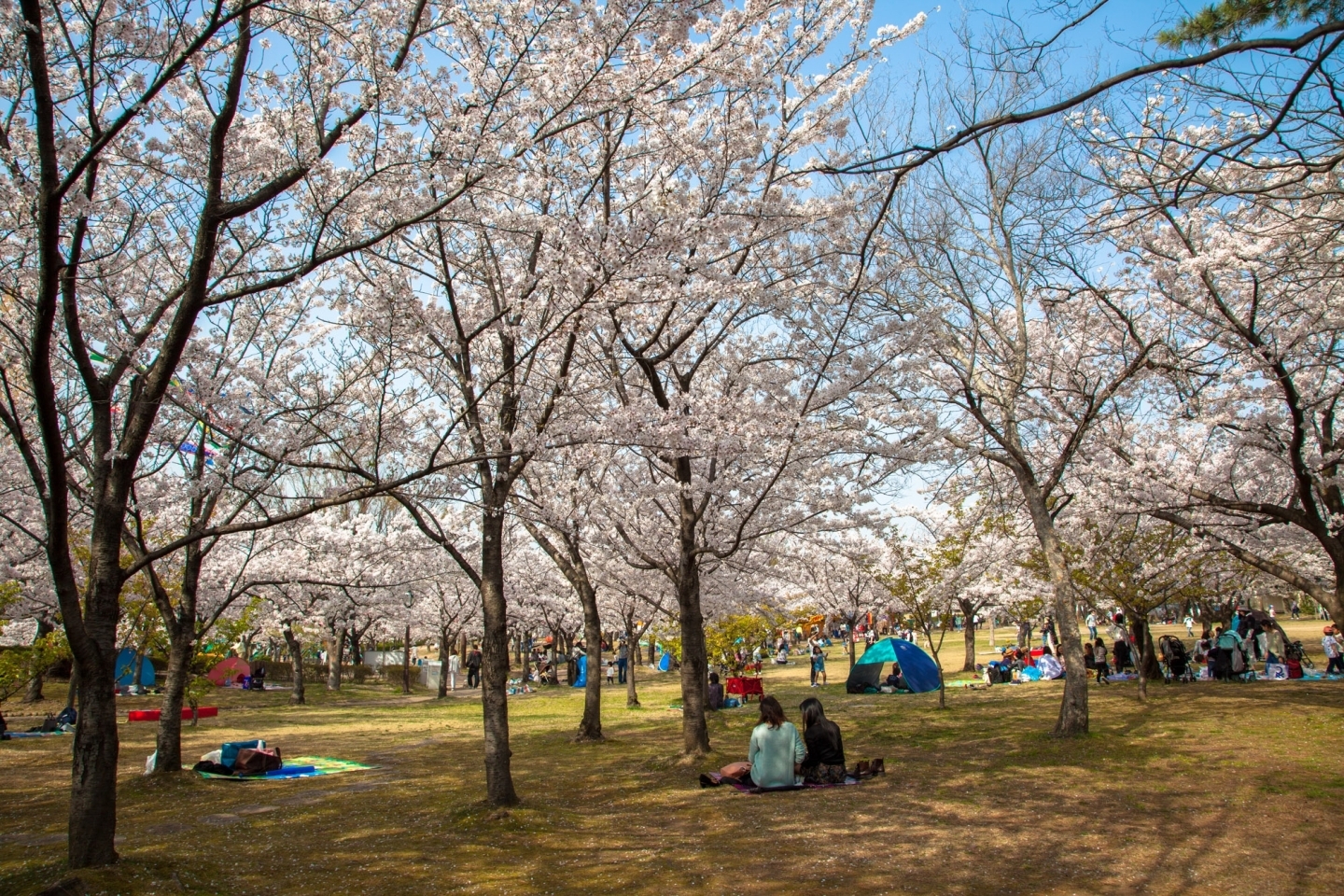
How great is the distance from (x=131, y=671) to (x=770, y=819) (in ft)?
90.0

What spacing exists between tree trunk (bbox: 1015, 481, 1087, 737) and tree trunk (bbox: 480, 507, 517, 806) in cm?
753

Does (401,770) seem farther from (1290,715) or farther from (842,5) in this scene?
(1290,715)

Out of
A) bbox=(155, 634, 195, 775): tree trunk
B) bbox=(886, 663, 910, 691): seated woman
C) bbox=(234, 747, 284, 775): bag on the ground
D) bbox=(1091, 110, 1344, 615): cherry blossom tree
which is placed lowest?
bbox=(886, 663, 910, 691): seated woman

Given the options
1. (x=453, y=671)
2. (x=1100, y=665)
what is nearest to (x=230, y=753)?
(x=1100, y=665)

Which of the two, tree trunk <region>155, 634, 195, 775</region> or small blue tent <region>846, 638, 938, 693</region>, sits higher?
tree trunk <region>155, 634, 195, 775</region>

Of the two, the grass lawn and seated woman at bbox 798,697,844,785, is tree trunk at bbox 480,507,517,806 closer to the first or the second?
the grass lawn

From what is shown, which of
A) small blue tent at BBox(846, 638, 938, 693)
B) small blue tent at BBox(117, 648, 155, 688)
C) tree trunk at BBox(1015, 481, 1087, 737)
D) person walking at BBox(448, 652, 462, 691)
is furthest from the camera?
person walking at BBox(448, 652, 462, 691)

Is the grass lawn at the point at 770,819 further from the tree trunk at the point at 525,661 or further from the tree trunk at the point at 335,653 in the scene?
the tree trunk at the point at 525,661

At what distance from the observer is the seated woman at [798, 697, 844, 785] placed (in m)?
9.22

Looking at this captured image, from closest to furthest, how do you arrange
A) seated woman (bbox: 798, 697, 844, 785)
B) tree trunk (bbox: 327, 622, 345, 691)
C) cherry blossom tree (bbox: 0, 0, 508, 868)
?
1. cherry blossom tree (bbox: 0, 0, 508, 868)
2. seated woman (bbox: 798, 697, 844, 785)
3. tree trunk (bbox: 327, 622, 345, 691)

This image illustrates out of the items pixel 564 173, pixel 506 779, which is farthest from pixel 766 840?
pixel 564 173

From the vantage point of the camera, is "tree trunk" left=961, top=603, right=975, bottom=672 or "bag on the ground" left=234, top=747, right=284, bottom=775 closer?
"bag on the ground" left=234, top=747, right=284, bottom=775

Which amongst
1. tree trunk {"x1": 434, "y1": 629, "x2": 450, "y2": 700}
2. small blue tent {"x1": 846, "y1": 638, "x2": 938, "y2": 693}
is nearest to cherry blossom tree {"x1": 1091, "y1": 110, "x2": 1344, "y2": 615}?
small blue tent {"x1": 846, "y1": 638, "x2": 938, "y2": 693}

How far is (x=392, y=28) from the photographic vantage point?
5.98 meters
